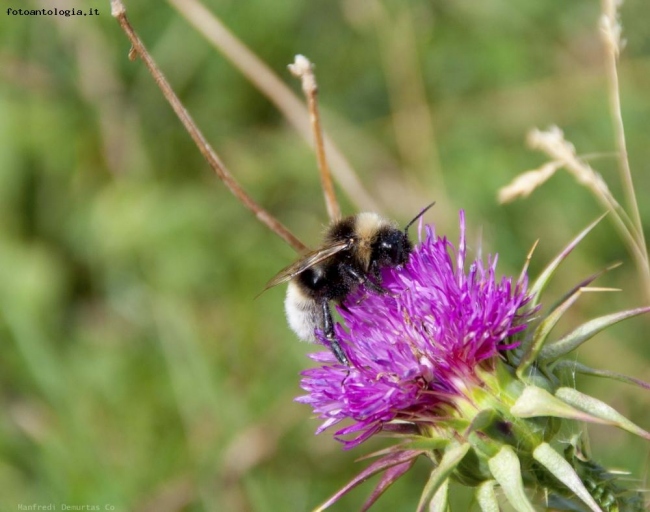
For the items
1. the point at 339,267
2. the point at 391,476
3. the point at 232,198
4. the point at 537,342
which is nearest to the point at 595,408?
the point at 537,342

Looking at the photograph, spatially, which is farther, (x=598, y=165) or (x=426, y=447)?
(x=598, y=165)

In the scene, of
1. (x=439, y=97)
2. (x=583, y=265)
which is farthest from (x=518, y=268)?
(x=439, y=97)

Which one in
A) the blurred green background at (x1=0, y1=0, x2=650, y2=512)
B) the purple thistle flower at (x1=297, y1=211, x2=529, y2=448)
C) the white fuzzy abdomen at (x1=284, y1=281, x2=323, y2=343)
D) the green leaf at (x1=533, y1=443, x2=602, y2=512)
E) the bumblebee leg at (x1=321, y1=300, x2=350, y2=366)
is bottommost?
the green leaf at (x1=533, y1=443, x2=602, y2=512)

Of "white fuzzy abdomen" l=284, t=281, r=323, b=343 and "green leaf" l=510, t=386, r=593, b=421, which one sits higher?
"white fuzzy abdomen" l=284, t=281, r=323, b=343

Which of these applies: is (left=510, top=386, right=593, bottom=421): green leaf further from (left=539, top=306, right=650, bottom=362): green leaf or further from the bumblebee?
the bumblebee

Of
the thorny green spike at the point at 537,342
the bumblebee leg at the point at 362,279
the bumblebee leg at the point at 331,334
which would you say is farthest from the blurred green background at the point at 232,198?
the thorny green spike at the point at 537,342

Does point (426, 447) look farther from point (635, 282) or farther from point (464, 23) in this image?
point (464, 23)

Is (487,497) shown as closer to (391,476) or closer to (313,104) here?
(391,476)

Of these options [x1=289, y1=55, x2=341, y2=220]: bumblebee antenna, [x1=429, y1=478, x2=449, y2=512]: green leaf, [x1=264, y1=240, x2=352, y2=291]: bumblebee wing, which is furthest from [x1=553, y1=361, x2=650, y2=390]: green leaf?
[x1=289, y1=55, x2=341, y2=220]: bumblebee antenna
